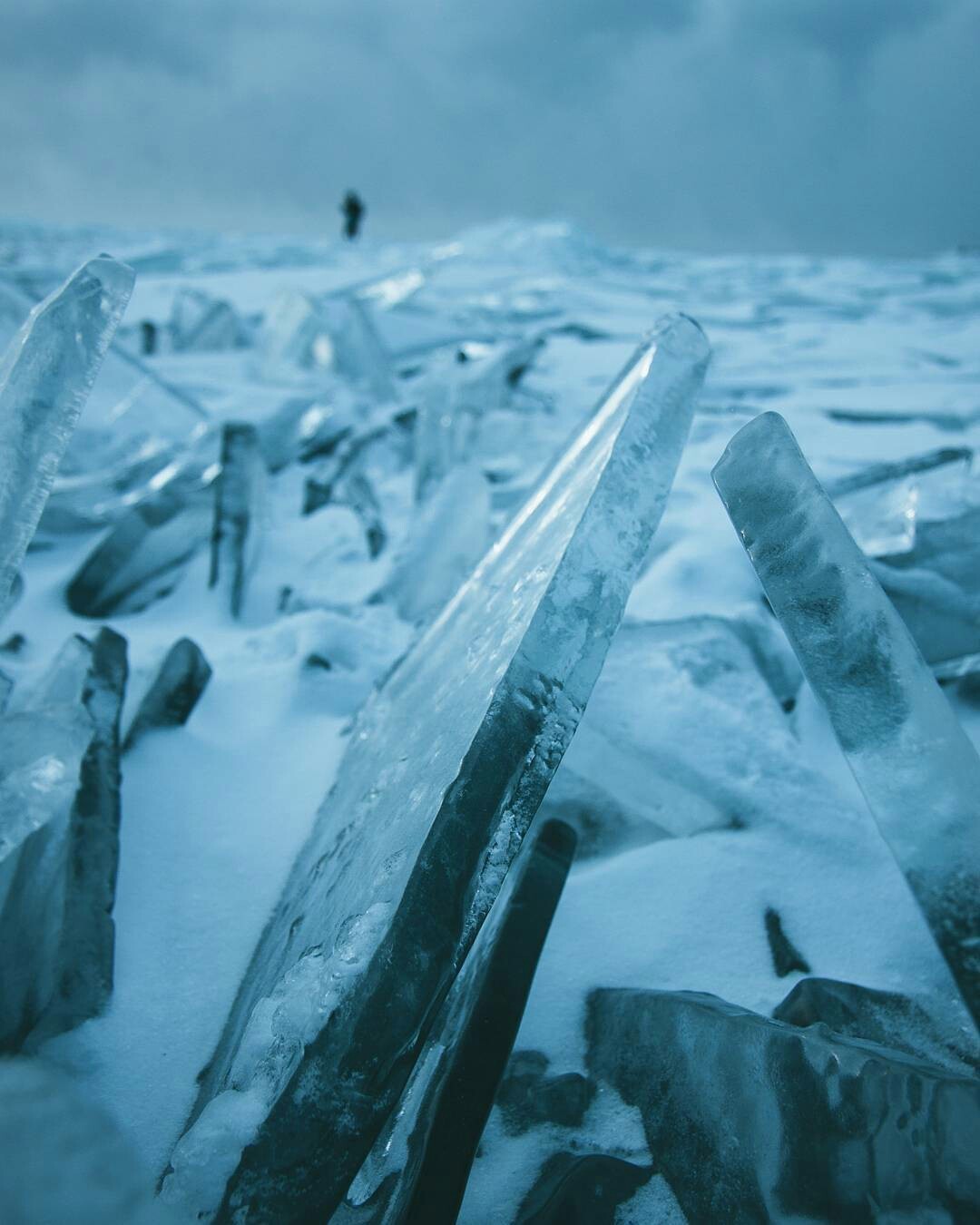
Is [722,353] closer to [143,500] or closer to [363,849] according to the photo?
[143,500]

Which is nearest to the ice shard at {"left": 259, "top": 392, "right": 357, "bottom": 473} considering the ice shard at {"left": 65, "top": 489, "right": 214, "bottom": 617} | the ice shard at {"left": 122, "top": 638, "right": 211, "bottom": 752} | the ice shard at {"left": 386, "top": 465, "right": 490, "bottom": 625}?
the ice shard at {"left": 65, "top": 489, "right": 214, "bottom": 617}

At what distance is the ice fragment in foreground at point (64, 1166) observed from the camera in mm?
466

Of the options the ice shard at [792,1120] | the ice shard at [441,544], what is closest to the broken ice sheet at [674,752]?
the ice shard at [792,1120]

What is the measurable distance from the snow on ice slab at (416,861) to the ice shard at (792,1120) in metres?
0.30

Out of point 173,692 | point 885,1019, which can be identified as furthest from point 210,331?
point 885,1019

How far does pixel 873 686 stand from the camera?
584mm

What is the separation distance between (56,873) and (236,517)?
1229mm

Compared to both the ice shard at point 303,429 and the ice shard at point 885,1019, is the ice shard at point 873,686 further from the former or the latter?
the ice shard at point 303,429

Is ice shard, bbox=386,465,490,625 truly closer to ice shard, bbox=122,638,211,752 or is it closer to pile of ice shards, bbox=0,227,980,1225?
pile of ice shards, bbox=0,227,980,1225

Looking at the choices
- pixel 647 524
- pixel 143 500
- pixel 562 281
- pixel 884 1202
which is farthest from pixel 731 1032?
pixel 562 281

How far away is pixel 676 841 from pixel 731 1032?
40 cm

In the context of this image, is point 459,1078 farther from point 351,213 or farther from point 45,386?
point 351,213

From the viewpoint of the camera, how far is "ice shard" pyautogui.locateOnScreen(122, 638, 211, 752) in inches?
47.4

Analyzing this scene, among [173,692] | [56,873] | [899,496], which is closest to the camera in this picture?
[56,873]
